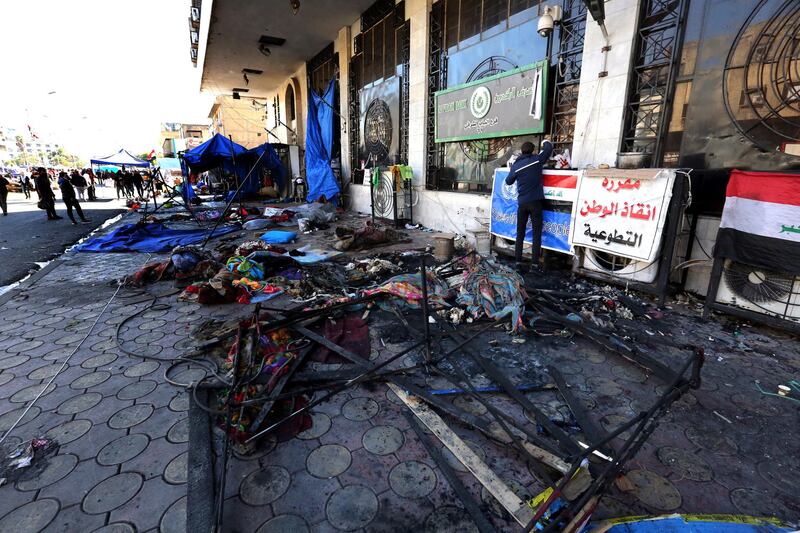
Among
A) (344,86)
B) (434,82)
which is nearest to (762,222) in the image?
(434,82)

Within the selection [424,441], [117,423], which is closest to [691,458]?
[424,441]

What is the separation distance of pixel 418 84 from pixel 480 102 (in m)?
2.67

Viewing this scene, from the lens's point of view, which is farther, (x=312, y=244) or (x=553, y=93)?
(x=312, y=244)

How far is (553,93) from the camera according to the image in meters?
6.55

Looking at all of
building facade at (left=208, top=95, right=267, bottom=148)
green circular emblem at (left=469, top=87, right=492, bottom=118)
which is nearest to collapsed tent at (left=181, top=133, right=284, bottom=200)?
green circular emblem at (left=469, top=87, right=492, bottom=118)

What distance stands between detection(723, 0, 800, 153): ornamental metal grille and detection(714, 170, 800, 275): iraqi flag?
3.06ft

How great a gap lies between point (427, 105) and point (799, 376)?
8.93 meters

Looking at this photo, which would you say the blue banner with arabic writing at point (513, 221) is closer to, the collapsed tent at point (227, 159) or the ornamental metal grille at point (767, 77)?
the ornamental metal grille at point (767, 77)

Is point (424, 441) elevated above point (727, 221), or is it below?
below

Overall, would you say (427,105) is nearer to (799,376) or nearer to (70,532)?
(799,376)

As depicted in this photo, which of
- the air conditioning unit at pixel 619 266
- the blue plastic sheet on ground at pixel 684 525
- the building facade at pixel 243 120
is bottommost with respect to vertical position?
the blue plastic sheet on ground at pixel 684 525

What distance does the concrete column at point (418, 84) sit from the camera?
945 cm

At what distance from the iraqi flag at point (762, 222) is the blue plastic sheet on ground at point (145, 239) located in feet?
31.8

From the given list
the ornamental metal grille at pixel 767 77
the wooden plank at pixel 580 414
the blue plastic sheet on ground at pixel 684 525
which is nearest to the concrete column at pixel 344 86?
the ornamental metal grille at pixel 767 77
